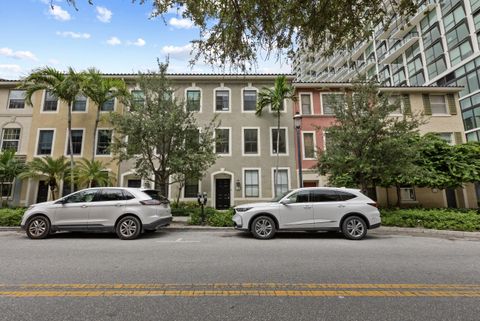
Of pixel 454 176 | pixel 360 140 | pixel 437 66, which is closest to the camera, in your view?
pixel 360 140

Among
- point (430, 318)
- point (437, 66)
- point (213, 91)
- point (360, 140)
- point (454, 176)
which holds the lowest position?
point (430, 318)

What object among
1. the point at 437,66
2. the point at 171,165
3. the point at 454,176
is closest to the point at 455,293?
the point at 171,165

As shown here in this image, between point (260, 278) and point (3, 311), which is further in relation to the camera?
point (260, 278)

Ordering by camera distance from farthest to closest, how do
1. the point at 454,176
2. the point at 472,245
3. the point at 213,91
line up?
1. the point at 213,91
2. the point at 454,176
3. the point at 472,245

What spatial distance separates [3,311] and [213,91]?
1782 centimetres

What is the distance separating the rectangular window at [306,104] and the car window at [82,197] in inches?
604

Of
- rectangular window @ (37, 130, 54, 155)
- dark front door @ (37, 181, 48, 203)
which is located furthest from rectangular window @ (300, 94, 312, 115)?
dark front door @ (37, 181, 48, 203)

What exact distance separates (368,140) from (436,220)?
13.7 feet

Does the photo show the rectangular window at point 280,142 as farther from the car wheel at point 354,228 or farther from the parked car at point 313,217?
the car wheel at point 354,228

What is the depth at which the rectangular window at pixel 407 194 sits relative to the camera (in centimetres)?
1848

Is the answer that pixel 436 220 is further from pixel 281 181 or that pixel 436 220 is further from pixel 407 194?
pixel 281 181

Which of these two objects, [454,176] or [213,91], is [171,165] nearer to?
[213,91]

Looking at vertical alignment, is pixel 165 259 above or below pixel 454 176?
below

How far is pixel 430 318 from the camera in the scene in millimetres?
3082
